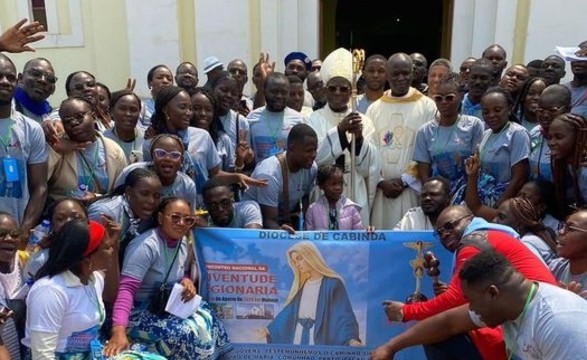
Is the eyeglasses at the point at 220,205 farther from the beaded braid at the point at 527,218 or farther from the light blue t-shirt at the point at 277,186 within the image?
the beaded braid at the point at 527,218

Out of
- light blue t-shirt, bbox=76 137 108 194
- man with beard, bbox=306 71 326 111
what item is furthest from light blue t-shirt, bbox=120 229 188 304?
man with beard, bbox=306 71 326 111

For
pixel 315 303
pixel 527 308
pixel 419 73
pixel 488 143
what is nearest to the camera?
pixel 527 308

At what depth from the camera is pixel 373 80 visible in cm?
628

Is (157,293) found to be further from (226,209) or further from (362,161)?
(362,161)

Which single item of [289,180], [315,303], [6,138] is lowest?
[315,303]

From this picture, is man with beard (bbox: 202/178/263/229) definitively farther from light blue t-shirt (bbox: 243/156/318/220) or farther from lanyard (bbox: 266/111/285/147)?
lanyard (bbox: 266/111/285/147)

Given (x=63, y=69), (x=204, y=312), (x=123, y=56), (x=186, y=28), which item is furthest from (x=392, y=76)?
(x=63, y=69)

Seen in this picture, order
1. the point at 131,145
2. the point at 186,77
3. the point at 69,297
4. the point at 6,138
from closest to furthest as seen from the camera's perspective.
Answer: the point at 69,297
the point at 6,138
the point at 131,145
the point at 186,77

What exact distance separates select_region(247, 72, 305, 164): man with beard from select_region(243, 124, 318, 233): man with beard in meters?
0.78

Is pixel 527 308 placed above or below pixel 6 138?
below

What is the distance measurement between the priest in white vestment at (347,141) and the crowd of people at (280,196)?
1 centimetres

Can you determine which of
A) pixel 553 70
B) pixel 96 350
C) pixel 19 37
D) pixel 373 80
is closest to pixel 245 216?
pixel 96 350

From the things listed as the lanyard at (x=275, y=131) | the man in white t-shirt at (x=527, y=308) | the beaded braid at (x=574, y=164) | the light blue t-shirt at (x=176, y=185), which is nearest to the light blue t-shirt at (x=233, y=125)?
the lanyard at (x=275, y=131)

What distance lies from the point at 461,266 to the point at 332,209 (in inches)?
71.9
